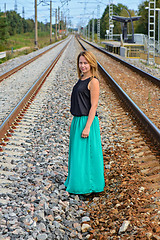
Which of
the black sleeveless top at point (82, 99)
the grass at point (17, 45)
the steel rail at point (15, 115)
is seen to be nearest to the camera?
the black sleeveless top at point (82, 99)

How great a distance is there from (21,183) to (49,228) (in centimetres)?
100

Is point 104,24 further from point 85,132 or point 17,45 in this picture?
point 85,132


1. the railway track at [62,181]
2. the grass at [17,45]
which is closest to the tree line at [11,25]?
the grass at [17,45]

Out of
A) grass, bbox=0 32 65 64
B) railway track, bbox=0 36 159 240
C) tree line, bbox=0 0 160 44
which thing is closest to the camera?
railway track, bbox=0 36 159 240

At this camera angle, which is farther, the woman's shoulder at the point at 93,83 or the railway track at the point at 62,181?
the woman's shoulder at the point at 93,83

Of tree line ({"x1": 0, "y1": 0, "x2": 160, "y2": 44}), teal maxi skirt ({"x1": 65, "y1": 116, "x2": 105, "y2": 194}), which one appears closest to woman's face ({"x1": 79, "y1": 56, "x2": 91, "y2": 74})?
teal maxi skirt ({"x1": 65, "y1": 116, "x2": 105, "y2": 194})

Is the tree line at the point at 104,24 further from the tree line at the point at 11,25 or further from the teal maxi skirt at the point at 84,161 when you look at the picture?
the teal maxi skirt at the point at 84,161

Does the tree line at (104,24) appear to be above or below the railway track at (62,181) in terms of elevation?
above

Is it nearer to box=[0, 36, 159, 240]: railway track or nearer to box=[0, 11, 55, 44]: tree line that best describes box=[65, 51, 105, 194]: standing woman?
box=[0, 36, 159, 240]: railway track

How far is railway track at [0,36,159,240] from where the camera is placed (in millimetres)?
3232

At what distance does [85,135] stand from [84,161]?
0.35 m

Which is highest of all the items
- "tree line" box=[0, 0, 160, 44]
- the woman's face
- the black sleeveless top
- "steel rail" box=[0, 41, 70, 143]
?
"tree line" box=[0, 0, 160, 44]

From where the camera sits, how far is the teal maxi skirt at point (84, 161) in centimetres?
381

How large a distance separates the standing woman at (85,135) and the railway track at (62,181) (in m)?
0.22
